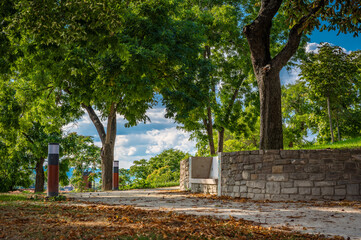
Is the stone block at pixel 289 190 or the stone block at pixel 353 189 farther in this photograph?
the stone block at pixel 289 190

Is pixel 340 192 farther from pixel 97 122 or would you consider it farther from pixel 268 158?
pixel 97 122

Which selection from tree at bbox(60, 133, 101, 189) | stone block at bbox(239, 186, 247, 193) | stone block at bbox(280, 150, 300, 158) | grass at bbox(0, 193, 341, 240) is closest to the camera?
grass at bbox(0, 193, 341, 240)

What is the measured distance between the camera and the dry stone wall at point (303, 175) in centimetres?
848

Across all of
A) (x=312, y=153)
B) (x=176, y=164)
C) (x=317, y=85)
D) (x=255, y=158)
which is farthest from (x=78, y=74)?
(x=176, y=164)

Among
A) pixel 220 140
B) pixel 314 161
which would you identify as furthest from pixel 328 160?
pixel 220 140

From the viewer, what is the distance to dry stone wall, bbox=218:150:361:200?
334 inches

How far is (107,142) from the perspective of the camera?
1541 centimetres

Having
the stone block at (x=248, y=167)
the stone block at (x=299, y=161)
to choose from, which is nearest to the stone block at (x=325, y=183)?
the stone block at (x=299, y=161)

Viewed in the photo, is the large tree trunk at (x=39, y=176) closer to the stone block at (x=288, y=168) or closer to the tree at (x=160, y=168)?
the tree at (x=160, y=168)

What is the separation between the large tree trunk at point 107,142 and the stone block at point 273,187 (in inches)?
333

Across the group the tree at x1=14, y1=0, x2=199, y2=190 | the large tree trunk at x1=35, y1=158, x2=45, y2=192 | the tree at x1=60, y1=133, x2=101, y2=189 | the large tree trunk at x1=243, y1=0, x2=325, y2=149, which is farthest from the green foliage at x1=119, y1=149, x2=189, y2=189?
the large tree trunk at x1=243, y1=0, x2=325, y2=149

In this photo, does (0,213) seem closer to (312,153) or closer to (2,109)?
(312,153)

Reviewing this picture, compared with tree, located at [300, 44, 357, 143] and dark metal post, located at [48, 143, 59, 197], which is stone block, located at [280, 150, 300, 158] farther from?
tree, located at [300, 44, 357, 143]

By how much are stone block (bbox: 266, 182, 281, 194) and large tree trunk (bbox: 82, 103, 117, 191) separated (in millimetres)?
8458
